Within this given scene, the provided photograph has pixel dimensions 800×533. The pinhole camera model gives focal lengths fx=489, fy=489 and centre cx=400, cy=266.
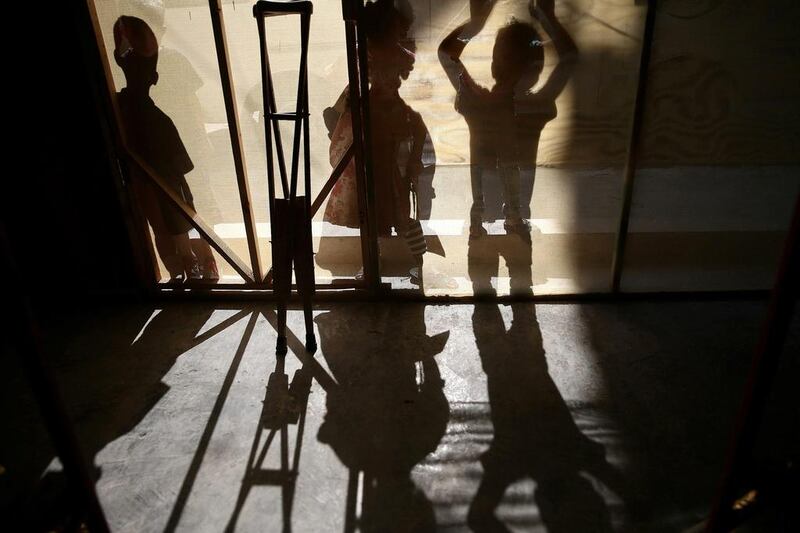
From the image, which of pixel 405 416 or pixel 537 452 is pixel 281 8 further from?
pixel 537 452

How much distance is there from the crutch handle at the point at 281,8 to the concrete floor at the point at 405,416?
7.40ft

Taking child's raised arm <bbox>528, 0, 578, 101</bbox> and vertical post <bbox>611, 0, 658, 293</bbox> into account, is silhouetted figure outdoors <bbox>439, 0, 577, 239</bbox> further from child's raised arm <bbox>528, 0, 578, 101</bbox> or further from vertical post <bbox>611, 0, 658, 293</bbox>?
vertical post <bbox>611, 0, 658, 293</bbox>

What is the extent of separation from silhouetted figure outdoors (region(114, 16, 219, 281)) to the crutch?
101 cm

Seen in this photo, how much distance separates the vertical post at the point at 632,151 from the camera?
3.28 metres

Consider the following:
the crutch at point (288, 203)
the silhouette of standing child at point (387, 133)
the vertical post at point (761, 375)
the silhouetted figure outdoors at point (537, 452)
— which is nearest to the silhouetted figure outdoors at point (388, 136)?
the silhouette of standing child at point (387, 133)

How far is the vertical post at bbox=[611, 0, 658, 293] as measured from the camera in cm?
328

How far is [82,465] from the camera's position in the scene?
1671 millimetres

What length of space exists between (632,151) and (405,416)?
98.9 inches

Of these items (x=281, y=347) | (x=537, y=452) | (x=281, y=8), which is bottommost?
(x=537, y=452)

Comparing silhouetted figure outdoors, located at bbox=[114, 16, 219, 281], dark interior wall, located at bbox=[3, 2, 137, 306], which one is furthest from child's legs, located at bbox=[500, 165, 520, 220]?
dark interior wall, located at bbox=[3, 2, 137, 306]

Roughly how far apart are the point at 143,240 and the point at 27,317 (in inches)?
120

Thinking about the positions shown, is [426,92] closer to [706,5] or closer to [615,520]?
[706,5]

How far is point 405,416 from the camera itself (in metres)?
2.99

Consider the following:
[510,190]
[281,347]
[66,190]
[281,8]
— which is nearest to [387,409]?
[281,347]
